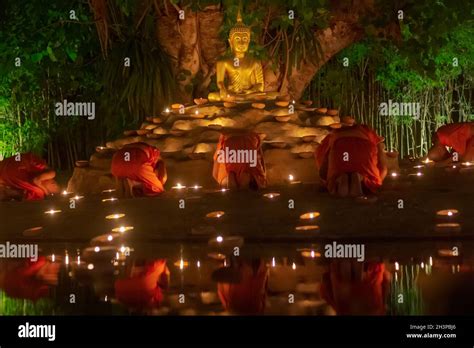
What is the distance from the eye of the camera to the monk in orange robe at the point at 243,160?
41.1 ft

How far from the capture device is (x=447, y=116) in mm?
19922

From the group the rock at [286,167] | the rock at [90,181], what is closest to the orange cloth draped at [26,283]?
the rock at [90,181]

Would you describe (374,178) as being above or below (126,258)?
above

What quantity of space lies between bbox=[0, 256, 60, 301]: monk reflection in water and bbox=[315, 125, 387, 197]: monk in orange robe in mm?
4048

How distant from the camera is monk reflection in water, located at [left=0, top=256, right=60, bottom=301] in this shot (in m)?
7.24

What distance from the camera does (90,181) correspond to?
46.9 ft

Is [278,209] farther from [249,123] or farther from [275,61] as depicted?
[275,61]

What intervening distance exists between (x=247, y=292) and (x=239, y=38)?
925cm

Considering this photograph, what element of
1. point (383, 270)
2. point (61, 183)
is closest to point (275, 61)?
point (61, 183)

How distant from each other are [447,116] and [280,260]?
12.3 m

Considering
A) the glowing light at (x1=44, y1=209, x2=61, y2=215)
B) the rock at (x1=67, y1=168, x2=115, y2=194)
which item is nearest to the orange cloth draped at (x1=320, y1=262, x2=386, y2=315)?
the glowing light at (x1=44, y1=209, x2=61, y2=215)

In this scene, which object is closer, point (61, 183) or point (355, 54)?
point (61, 183)
